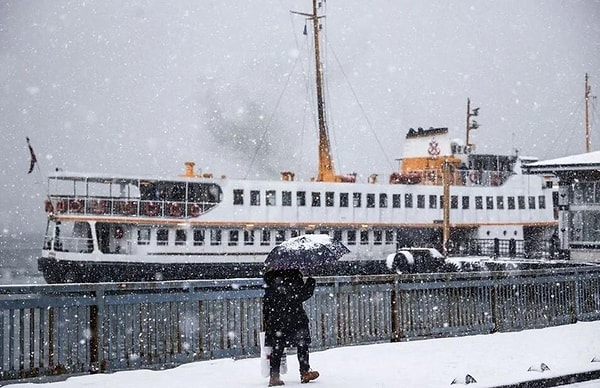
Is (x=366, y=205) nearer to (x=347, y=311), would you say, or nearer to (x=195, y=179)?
(x=195, y=179)

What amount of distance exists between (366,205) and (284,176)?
5572 millimetres

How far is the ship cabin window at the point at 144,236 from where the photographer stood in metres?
40.4

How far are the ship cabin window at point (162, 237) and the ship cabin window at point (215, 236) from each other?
257 centimetres

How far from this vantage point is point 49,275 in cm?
3919

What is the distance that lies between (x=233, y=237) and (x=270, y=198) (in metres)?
3.19

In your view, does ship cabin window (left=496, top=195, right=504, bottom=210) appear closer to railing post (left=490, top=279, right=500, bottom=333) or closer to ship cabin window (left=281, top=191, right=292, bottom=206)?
ship cabin window (left=281, top=191, right=292, bottom=206)

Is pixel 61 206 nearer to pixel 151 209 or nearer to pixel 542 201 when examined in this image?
pixel 151 209

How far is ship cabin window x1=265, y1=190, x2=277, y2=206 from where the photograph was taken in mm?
43844

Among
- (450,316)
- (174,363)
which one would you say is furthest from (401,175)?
(174,363)

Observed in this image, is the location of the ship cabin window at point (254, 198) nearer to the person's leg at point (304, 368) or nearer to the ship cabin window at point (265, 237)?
the ship cabin window at point (265, 237)

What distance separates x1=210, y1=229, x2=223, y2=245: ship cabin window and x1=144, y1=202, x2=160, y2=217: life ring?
3.43 meters

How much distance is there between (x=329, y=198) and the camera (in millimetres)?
46250

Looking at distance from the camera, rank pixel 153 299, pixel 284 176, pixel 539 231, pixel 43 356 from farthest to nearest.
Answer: pixel 539 231, pixel 284 176, pixel 153 299, pixel 43 356

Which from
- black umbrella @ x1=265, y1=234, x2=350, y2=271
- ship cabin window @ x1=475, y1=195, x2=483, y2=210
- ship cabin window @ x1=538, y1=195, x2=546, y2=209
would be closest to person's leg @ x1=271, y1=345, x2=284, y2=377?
black umbrella @ x1=265, y1=234, x2=350, y2=271
